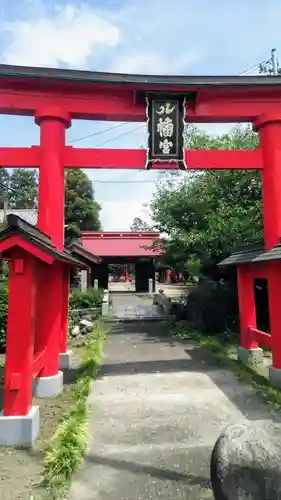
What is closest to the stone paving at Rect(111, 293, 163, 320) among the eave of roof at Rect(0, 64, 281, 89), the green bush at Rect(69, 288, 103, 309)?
the green bush at Rect(69, 288, 103, 309)

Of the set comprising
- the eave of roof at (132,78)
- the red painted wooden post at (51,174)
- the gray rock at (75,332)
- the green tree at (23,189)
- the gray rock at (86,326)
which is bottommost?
the gray rock at (75,332)

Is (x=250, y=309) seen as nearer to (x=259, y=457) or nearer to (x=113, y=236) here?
(x=259, y=457)

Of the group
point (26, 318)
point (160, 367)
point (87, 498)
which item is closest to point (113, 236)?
point (160, 367)

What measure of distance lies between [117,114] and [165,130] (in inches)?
46.9

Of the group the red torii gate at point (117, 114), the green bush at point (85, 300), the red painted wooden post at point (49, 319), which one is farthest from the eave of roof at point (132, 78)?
the green bush at point (85, 300)

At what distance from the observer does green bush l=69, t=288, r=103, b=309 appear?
733 inches

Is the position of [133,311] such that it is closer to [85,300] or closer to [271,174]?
[85,300]

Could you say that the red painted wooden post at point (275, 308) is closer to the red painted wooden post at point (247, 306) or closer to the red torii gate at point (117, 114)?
the red torii gate at point (117, 114)

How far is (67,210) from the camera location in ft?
118

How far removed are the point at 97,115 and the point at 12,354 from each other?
5.72 m

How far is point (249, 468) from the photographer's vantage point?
3.28 meters

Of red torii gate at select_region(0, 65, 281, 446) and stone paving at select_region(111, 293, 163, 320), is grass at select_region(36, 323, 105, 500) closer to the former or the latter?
red torii gate at select_region(0, 65, 281, 446)

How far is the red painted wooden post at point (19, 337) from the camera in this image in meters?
5.60

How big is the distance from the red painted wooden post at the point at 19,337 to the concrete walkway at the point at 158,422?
1.26 m
